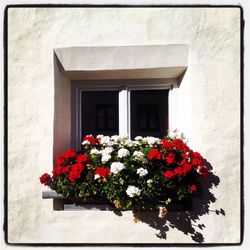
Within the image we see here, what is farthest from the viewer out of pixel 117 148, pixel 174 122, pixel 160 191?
pixel 174 122

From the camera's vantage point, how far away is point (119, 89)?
3680mm

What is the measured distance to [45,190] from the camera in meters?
3.27

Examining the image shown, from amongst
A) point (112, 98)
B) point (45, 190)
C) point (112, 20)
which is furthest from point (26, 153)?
point (112, 20)

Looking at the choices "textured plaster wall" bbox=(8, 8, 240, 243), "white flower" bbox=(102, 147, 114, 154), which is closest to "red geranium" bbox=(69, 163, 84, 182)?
"white flower" bbox=(102, 147, 114, 154)

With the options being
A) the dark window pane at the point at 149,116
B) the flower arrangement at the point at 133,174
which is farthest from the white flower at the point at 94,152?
the dark window pane at the point at 149,116

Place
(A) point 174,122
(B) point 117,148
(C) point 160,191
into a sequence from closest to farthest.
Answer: (C) point 160,191
(B) point 117,148
(A) point 174,122

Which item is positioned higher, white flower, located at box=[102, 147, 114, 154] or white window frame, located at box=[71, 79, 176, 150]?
white window frame, located at box=[71, 79, 176, 150]

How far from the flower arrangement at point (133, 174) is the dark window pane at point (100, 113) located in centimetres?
43

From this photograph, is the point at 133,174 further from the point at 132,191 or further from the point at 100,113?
the point at 100,113

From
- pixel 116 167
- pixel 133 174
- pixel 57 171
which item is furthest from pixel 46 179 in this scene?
pixel 133 174

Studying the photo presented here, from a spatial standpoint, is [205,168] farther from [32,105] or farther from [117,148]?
[32,105]

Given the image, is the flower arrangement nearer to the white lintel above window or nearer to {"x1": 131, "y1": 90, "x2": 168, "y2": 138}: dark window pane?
{"x1": 131, "y1": 90, "x2": 168, "y2": 138}: dark window pane

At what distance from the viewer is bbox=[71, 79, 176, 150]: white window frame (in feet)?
11.8

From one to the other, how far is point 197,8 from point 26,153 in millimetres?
2310
